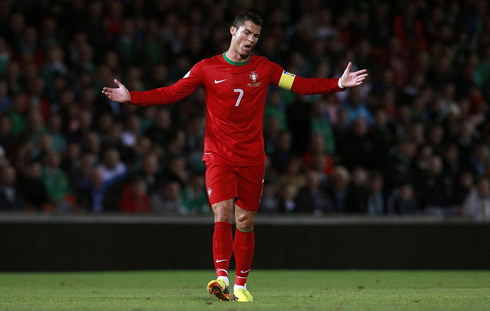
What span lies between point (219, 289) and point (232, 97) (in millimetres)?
1536

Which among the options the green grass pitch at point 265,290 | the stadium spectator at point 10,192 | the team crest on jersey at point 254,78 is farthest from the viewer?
the stadium spectator at point 10,192

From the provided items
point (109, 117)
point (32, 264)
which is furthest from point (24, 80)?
point (32, 264)

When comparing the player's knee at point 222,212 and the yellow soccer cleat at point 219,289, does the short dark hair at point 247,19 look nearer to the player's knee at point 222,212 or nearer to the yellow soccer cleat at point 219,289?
the player's knee at point 222,212

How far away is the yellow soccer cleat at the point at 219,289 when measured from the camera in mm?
6650

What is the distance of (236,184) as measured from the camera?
282 inches

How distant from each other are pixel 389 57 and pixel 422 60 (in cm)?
61

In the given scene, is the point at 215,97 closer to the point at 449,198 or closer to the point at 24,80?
the point at 24,80

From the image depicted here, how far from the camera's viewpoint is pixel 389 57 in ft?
53.4

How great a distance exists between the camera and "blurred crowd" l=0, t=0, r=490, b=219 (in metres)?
12.1

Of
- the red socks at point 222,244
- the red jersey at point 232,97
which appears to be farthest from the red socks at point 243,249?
the red jersey at point 232,97

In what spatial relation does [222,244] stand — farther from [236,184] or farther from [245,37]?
[245,37]

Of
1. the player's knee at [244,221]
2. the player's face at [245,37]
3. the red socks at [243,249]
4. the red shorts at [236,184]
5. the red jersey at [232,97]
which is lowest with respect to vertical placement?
the red socks at [243,249]

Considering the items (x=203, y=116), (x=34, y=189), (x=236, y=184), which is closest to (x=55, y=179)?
(x=34, y=189)

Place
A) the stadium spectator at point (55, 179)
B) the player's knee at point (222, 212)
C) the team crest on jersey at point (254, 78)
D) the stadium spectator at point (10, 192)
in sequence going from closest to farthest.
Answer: the player's knee at point (222, 212), the team crest on jersey at point (254, 78), the stadium spectator at point (10, 192), the stadium spectator at point (55, 179)
